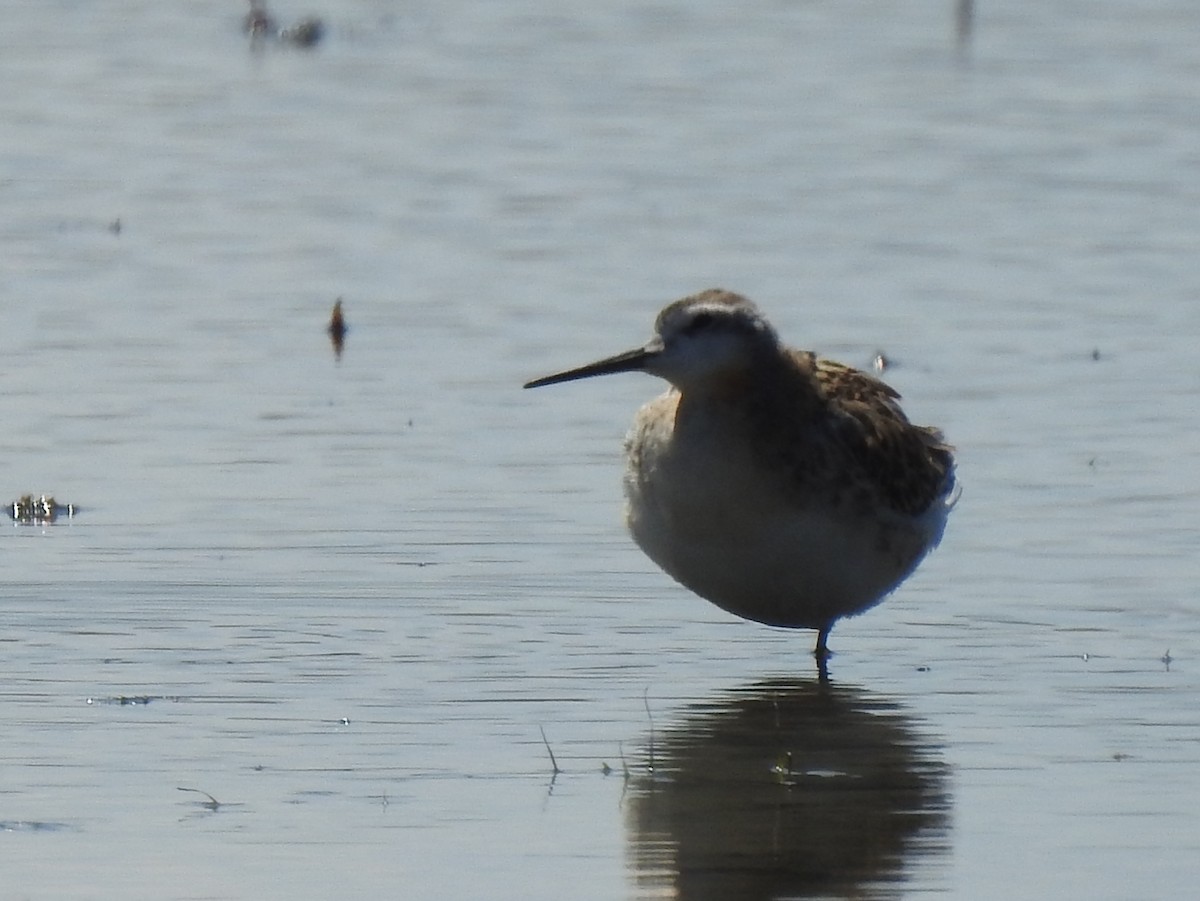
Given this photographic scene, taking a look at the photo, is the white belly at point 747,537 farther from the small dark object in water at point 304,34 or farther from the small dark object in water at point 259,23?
the small dark object in water at point 259,23

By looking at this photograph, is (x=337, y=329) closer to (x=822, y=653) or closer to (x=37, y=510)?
(x=37, y=510)

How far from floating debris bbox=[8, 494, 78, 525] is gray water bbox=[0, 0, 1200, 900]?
4.2 inches

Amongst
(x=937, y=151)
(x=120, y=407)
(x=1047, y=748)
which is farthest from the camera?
(x=937, y=151)

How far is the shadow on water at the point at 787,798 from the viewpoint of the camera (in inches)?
A: 287

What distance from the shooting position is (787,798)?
8.01 metres

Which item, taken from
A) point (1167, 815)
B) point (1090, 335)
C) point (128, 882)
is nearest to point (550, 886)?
point (128, 882)

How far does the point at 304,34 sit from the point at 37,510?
1392 cm

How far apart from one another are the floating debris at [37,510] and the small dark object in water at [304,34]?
13.8 metres

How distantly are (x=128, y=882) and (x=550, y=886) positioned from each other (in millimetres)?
1037

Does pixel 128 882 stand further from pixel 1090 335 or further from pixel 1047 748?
pixel 1090 335

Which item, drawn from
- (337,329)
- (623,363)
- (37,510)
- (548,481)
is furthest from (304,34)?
(623,363)

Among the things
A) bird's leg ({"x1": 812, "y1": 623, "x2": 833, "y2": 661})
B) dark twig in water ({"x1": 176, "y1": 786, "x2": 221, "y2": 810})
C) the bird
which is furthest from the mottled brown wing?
dark twig in water ({"x1": 176, "y1": 786, "x2": 221, "y2": 810})

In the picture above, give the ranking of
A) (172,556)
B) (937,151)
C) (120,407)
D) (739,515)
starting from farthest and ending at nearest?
(937,151) → (120,407) → (172,556) → (739,515)

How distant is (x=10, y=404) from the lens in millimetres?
12648
